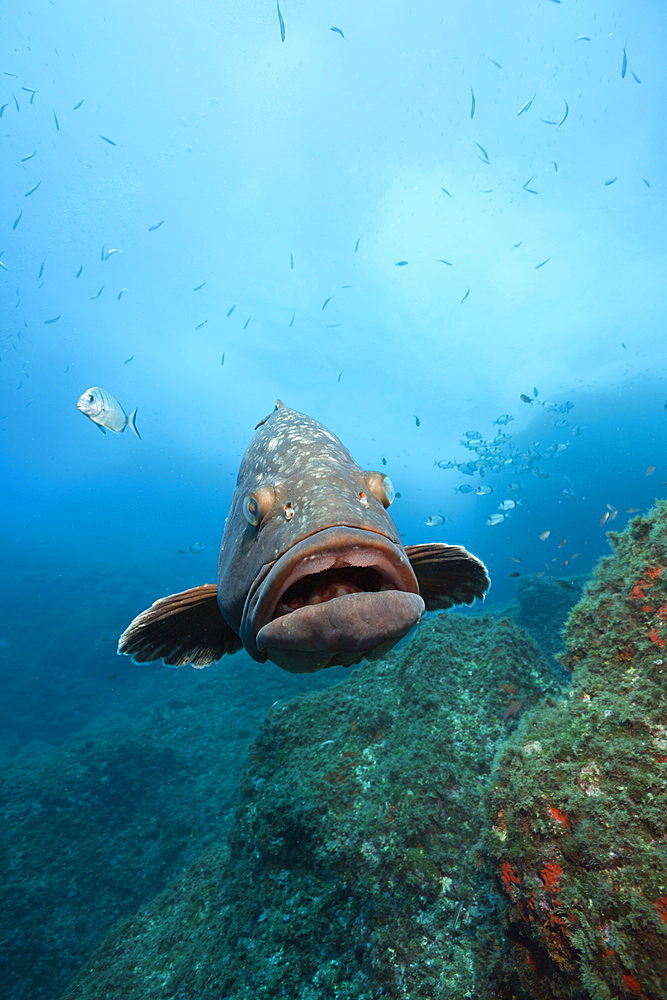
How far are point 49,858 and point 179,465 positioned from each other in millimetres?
144089

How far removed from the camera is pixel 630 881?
1867 millimetres

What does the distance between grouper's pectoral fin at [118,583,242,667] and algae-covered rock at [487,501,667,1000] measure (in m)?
2.63

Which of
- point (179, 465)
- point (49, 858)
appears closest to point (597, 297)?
point (49, 858)

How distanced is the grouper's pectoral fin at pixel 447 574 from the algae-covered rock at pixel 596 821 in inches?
39.0

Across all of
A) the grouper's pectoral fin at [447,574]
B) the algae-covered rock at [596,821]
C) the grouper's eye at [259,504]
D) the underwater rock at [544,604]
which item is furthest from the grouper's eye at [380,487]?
the underwater rock at [544,604]

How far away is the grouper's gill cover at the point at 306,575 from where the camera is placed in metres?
1.88

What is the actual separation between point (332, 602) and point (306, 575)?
1.71 ft

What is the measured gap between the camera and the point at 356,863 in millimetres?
4289

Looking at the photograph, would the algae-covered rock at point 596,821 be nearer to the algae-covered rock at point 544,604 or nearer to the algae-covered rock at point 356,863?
the algae-covered rock at point 356,863

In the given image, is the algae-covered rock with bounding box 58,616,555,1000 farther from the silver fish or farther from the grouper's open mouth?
the silver fish

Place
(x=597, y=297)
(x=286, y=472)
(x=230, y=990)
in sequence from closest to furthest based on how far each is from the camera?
(x=286, y=472), (x=230, y=990), (x=597, y=297)

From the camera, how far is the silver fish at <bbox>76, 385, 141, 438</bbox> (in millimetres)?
9073

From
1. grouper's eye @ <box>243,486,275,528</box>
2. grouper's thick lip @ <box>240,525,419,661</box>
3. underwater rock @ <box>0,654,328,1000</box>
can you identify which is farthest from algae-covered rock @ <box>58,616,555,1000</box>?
grouper's eye @ <box>243,486,275,528</box>

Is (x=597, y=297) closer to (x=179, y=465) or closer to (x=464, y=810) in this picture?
(x=464, y=810)
